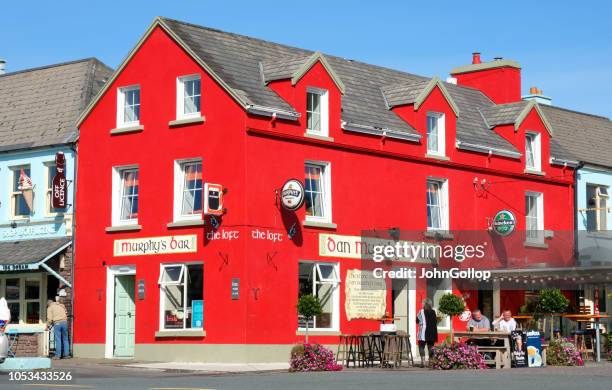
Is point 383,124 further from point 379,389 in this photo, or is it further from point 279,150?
point 379,389

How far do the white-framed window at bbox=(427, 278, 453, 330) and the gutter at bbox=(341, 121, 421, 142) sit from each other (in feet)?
15.7

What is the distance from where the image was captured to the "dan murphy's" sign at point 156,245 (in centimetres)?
3603

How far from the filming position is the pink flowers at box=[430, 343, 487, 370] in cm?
3039

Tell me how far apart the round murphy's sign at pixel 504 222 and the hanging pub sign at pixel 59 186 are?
1462 cm

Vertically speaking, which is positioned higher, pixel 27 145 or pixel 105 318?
pixel 27 145

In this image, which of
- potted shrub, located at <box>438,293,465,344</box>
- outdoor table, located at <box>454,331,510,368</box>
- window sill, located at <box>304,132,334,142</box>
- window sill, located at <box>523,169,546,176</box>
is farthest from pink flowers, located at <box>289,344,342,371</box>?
window sill, located at <box>523,169,546,176</box>

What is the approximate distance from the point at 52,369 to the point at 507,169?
778 inches

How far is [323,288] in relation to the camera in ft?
122

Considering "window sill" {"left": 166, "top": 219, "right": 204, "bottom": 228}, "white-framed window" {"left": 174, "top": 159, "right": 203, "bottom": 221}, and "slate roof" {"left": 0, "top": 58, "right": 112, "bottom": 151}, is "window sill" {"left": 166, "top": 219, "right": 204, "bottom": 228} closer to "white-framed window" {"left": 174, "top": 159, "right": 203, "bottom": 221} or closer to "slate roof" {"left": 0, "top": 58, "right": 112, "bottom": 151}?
"white-framed window" {"left": 174, "top": 159, "right": 203, "bottom": 221}

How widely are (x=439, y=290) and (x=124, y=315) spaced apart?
10584 mm

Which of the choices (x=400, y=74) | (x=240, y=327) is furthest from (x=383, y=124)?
(x=240, y=327)

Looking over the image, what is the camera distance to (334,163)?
124 ft

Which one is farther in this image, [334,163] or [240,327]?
[334,163]

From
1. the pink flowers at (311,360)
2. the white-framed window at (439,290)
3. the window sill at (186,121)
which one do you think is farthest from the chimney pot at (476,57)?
the pink flowers at (311,360)
